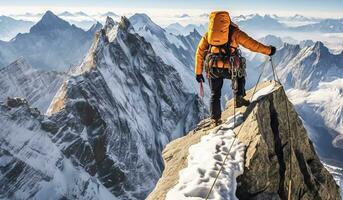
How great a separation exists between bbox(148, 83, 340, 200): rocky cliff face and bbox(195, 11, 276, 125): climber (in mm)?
1170

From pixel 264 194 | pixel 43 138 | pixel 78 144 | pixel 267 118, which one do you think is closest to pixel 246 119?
pixel 267 118

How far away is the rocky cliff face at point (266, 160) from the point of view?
16.5m

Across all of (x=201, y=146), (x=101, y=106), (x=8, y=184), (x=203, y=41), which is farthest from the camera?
(x=101, y=106)

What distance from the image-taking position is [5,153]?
134 m

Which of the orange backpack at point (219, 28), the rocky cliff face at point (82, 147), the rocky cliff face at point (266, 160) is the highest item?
the orange backpack at point (219, 28)

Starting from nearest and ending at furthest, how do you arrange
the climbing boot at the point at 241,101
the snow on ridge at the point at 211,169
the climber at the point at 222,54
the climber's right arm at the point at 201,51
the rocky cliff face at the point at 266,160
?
1. the snow on ridge at the point at 211,169
2. the rocky cliff face at the point at 266,160
3. the climber at the point at 222,54
4. the climber's right arm at the point at 201,51
5. the climbing boot at the point at 241,101

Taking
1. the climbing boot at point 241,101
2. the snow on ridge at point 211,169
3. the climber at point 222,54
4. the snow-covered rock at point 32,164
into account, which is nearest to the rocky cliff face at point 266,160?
the snow on ridge at point 211,169

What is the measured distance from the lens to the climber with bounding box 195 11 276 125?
19.8 m

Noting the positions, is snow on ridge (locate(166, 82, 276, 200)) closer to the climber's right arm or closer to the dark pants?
the dark pants

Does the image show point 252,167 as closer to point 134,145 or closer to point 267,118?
point 267,118

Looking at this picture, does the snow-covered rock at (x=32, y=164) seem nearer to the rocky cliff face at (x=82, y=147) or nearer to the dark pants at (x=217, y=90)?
the rocky cliff face at (x=82, y=147)

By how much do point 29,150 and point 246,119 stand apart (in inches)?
5016

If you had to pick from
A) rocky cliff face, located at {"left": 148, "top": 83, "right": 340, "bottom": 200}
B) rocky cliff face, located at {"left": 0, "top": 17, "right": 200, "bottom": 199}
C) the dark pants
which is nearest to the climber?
the dark pants

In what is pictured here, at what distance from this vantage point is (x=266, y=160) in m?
17.4
